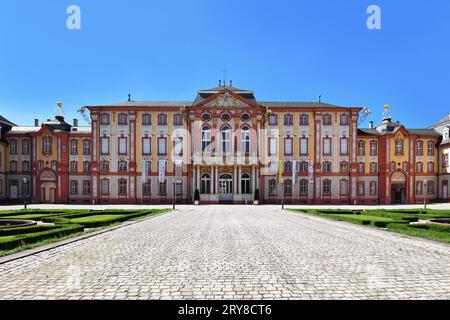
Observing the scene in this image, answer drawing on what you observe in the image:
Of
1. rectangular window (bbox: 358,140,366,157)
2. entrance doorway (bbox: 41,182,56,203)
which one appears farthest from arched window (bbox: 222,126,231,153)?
entrance doorway (bbox: 41,182,56,203)

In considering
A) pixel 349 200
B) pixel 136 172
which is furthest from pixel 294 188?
pixel 136 172

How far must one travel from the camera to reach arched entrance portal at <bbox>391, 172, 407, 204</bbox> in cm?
4394

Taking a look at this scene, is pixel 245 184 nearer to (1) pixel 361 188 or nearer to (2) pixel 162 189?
(2) pixel 162 189

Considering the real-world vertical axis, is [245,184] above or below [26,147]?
below

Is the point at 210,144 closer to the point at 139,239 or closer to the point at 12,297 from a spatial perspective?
the point at 139,239

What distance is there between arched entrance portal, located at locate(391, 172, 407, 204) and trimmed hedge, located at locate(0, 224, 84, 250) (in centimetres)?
4445

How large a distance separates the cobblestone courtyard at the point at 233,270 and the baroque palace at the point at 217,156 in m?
30.9

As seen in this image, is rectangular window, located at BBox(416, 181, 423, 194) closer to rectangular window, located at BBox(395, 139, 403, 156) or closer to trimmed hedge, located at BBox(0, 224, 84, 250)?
rectangular window, located at BBox(395, 139, 403, 156)

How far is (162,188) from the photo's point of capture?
42719 mm

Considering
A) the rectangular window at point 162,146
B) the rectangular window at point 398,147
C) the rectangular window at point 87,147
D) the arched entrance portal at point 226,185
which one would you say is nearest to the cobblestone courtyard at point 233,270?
the arched entrance portal at point 226,185

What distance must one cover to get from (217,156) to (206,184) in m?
4.46

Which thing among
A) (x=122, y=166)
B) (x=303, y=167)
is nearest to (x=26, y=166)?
(x=122, y=166)

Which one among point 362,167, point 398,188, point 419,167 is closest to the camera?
point 362,167

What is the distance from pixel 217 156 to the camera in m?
42.1
